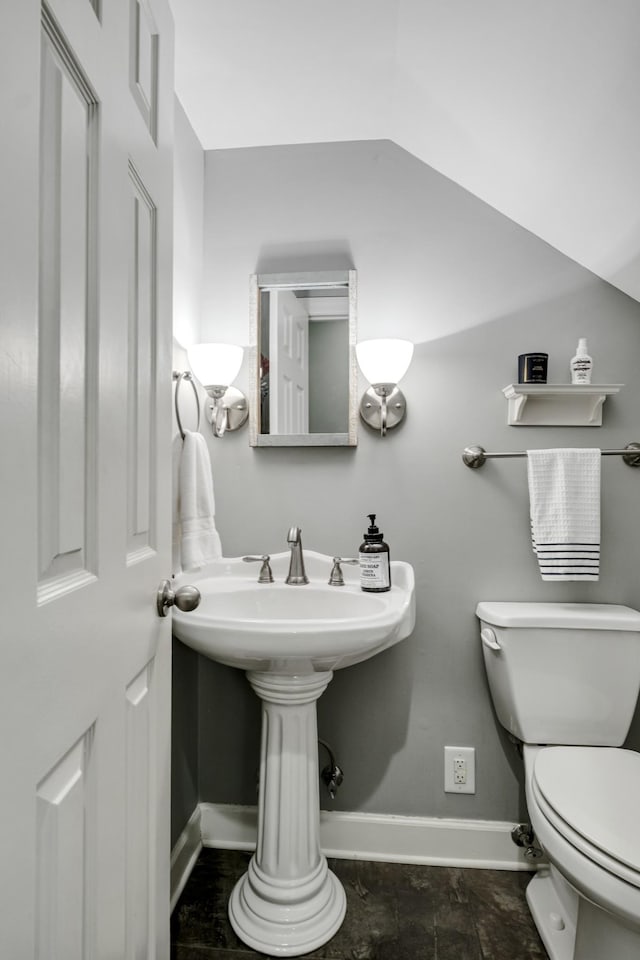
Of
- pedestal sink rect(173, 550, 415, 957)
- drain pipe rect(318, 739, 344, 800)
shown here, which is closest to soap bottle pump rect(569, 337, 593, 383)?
pedestal sink rect(173, 550, 415, 957)

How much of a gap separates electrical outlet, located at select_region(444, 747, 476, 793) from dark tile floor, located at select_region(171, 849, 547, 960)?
23 centimetres

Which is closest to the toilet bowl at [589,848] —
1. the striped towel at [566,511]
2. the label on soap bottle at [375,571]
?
the striped towel at [566,511]

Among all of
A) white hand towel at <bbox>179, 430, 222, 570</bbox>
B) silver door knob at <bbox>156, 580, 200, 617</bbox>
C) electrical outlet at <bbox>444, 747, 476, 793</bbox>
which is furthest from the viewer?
electrical outlet at <bbox>444, 747, 476, 793</bbox>

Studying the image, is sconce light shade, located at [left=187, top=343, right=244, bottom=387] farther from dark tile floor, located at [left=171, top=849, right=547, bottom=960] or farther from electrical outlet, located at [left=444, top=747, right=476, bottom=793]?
dark tile floor, located at [left=171, top=849, right=547, bottom=960]

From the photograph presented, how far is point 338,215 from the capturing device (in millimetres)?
1739

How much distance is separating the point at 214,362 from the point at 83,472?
104 cm

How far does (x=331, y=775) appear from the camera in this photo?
170cm

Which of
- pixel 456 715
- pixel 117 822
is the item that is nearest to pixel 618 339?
pixel 456 715

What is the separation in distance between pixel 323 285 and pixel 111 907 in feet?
5.11

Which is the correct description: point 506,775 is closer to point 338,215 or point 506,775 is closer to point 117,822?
point 117,822

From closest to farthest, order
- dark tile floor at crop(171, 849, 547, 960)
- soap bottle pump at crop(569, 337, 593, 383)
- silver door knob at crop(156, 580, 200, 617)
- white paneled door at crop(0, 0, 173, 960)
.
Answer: white paneled door at crop(0, 0, 173, 960) → silver door knob at crop(156, 580, 200, 617) → dark tile floor at crop(171, 849, 547, 960) → soap bottle pump at crop(569, 337, 593, 383)

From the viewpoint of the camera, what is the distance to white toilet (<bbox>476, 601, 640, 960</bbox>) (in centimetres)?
118

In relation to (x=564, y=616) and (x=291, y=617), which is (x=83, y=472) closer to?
(x=291, y=617)

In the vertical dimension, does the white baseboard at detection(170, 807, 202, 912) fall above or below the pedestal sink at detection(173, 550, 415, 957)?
below
